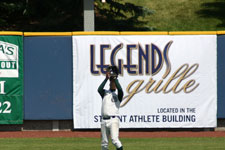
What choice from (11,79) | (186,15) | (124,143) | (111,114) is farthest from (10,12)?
(111,114)

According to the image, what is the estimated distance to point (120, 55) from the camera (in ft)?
60.2

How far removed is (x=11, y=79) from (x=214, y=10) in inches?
925

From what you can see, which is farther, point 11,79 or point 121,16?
point 121,16

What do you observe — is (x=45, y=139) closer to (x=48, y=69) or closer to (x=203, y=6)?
(x=48, y=69)

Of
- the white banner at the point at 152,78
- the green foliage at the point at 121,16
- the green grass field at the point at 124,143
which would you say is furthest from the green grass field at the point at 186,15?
the green grass field at the point at 124,143

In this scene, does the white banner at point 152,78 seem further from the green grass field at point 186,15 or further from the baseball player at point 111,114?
the green grass field at point 186,15

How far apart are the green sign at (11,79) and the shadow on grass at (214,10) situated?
2088 cm

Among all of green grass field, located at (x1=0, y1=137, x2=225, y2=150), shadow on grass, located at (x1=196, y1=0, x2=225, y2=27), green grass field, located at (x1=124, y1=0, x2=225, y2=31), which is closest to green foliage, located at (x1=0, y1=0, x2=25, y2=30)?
green grass field, located at (x1=124, y1=0, x2=225, y2=31)

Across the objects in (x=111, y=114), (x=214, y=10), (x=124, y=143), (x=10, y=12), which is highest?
(x=214, y=10)

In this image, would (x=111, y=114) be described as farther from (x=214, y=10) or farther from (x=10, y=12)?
(x=214, y=10)

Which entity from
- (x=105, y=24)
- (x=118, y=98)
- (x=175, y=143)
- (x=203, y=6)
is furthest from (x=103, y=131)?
(x=203, y=6)

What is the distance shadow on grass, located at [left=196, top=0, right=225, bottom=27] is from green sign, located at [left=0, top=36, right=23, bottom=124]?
2088 centimetres

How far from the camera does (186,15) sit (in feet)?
125

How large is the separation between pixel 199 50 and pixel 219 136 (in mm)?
2886
